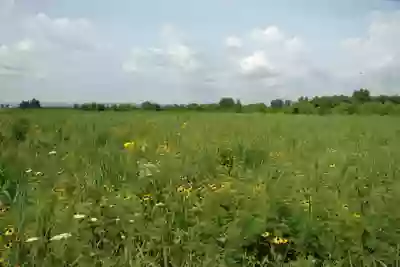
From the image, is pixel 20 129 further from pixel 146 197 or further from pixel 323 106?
pixel 323 106

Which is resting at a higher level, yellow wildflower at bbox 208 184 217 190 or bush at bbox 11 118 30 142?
bush at bbox 11 118 30 142

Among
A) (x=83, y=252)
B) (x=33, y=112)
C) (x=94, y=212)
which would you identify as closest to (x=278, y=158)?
(x=94, y=212)

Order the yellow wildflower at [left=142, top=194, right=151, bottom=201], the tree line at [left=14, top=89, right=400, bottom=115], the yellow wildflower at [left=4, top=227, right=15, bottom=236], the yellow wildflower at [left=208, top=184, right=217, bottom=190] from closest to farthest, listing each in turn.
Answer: the yellow wildflower at [left=4, top=227, right=15, bottom=236] → the yellow wildflower at [left=142, top=194, right=151, bottom=201] → the yellow wildflower at [left=208, top=184, right=217, bottom=190] → the tree line at [left=14, top=89, right=400, bottom=115]

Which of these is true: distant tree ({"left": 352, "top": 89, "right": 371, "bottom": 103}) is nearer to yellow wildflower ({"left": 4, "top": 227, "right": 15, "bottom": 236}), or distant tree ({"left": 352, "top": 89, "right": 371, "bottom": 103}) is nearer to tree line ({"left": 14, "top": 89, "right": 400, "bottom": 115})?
tree line ({"left": 14, "top": 89, "right": 400, "bottom": 115})

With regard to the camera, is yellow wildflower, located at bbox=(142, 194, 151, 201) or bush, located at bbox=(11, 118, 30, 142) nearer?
yellow wildflower, located at bbox=(142, 194, 151, 201)

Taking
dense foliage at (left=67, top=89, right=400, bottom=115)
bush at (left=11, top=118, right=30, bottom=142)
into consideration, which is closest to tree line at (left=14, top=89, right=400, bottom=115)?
dense foliage at (left=67, top=89, right=400, bottom=115)

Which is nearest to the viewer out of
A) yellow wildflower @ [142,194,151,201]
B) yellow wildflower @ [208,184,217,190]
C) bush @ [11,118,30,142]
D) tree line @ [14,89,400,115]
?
yellow wildflower @ [142,194,151,201]

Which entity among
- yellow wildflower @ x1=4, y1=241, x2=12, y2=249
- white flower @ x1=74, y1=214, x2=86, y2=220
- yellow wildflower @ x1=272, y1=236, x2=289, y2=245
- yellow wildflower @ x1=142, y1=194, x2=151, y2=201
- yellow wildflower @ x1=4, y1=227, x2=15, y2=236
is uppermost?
yellow wildflower @ x1=142, y1=194, x2=151, y2=201

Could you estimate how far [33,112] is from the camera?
28.3 ft

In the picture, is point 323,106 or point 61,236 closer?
point 61,236

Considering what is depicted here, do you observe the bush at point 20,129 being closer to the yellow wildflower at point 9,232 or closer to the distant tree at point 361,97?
the yellow wildflower at point 9,232

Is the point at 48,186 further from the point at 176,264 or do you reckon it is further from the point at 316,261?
the point at 316,261

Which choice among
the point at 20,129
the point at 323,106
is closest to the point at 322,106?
the point at 323,106

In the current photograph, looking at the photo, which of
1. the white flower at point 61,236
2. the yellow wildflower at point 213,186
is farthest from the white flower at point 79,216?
the yellow wildflower at point 213,186
